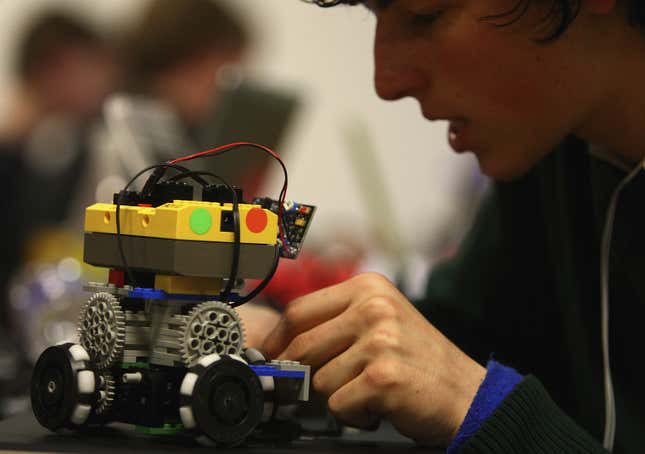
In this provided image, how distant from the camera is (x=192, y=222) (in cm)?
53

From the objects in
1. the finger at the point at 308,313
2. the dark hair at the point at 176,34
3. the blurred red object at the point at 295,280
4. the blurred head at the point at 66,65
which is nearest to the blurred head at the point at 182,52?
the dark hair at the point at 176,34

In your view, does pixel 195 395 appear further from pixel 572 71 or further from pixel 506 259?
pixel 506 259

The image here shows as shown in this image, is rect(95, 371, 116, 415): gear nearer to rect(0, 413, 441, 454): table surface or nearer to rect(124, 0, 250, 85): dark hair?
Result: rect(0, 413, 441, 454): table surface

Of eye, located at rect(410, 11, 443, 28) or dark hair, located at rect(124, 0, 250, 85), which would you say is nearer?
eye, located at rect(410, 11, 443, 28)

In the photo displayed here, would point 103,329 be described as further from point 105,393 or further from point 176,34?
point 176,34

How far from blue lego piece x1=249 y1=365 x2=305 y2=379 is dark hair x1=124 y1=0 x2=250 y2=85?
2.12 metres

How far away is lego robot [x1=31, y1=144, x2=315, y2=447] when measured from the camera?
52 centimetres

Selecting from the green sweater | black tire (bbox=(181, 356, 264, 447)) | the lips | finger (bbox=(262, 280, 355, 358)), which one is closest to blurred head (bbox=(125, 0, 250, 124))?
the green sweater

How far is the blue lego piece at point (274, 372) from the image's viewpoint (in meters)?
0.55

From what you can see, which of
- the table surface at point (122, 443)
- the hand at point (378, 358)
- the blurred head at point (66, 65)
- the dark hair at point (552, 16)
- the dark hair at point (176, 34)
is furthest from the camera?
the blurred head at point (66, 65)

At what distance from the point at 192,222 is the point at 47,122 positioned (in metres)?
2.26

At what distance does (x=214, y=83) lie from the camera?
2.61 metres

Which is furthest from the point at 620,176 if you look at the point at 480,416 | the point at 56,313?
the point at 56,313

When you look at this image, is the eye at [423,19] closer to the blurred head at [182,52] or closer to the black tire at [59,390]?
the black tire at [59,390]
